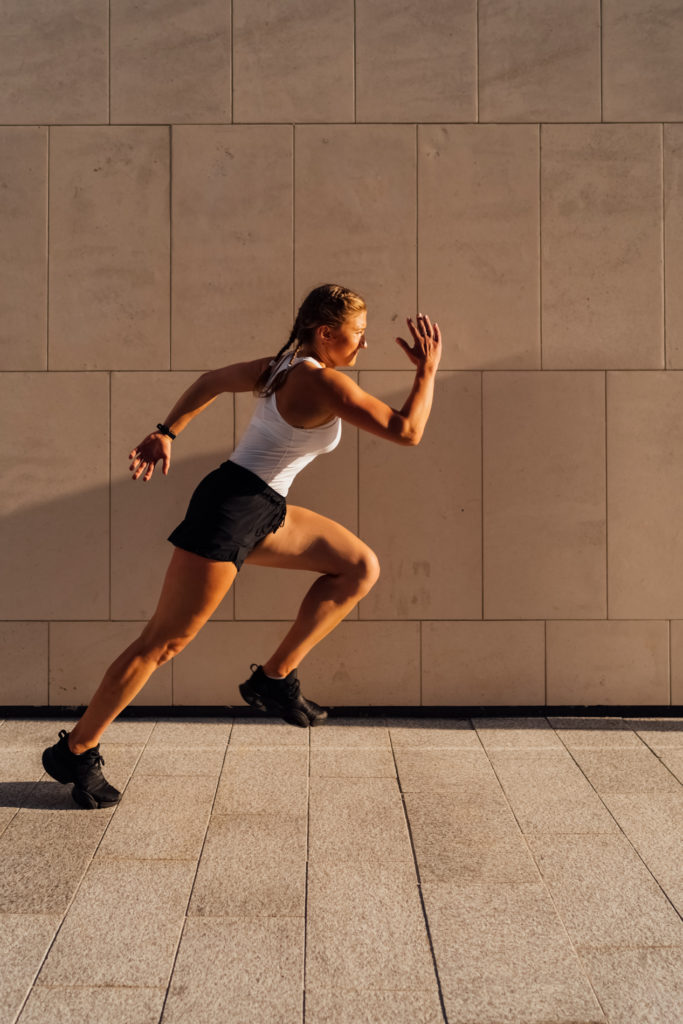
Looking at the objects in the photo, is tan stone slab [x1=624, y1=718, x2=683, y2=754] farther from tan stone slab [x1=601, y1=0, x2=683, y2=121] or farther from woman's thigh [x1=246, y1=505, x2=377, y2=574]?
tan stone slab [x1=601, y1=0, x2=683, y2=121]

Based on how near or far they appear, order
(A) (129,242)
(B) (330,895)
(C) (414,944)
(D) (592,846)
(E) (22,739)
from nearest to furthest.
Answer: (C) (414,944), (B) (330,895), (D) (592,846), (E) (22,739), (A) (129,242)

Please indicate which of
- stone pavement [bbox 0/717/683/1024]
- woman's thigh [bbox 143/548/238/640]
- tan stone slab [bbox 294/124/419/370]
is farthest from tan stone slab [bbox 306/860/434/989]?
tan stone slab [bbox 294/124/419/370]

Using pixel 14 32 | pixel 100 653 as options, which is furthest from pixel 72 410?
pixel 14 32

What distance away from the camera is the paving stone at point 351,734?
4711 mm

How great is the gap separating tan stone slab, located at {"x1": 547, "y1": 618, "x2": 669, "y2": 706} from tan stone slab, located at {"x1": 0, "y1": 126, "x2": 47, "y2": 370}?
3.14 meters

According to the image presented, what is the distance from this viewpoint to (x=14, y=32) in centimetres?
507

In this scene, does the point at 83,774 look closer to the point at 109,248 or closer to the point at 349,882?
the point at 349,882

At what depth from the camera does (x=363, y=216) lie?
5086mm

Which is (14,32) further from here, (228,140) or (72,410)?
(72,410)

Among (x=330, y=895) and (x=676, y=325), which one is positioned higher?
(x=676, y=325)

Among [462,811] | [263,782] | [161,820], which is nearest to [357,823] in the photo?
[462,811]

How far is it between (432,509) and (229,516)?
170cm

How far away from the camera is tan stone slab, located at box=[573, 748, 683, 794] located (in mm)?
4062

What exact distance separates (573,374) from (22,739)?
11.1 ft
